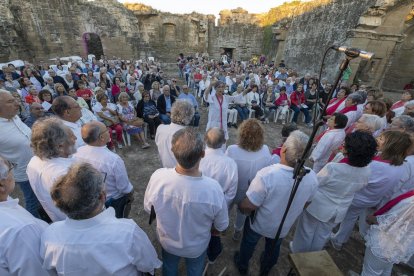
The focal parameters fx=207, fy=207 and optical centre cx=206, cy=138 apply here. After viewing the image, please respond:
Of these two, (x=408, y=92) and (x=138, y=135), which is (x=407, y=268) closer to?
(x=408, y=92)

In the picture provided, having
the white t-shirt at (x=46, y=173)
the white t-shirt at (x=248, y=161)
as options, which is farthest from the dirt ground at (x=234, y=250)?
the white t-shirt at (x=46, y=173)

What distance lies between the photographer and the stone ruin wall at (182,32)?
9.67m

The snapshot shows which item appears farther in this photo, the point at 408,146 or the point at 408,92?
the point at 408,92

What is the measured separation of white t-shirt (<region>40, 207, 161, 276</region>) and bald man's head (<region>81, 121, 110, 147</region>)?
1.14 metres

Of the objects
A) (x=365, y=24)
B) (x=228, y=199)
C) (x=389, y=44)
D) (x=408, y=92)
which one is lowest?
(x=228, y=199)

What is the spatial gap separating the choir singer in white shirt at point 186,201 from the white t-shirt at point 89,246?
0.42m

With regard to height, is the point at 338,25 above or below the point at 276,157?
above

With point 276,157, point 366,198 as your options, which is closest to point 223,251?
point 276,157

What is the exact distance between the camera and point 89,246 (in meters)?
1.14

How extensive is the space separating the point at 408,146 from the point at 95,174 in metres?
2.87

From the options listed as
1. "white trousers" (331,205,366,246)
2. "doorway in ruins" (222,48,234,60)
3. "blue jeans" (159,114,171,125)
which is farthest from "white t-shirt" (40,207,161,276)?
"doorway in ruins" (222,48,234,60)

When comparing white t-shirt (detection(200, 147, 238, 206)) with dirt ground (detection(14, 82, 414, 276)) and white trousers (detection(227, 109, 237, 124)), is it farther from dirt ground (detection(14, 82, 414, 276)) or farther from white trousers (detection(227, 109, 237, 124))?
white trousers (detection(227, 109, 237, 124))

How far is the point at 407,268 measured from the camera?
2.72 m

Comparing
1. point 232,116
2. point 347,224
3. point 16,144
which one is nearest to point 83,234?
point 16,144
